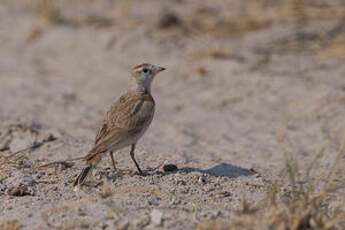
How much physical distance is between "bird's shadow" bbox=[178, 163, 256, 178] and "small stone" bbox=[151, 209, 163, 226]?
4.06 feet

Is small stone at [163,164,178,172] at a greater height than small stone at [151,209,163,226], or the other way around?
small stone at [163,164,178,172]

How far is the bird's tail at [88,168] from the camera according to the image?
4562 millimetres

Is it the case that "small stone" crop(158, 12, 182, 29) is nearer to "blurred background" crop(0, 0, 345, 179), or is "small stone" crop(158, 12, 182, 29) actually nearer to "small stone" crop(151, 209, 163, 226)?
"blurred background" crop(0, 0, 345, 179)

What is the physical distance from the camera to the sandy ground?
4332mm

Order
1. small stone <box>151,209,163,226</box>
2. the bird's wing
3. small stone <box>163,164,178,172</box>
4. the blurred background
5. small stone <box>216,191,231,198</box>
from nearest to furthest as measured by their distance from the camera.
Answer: small stone <box>151,209,163,226</box> → small stone <box>216,191,231,198</box> → the bird's wing → small stone <box>163,164,178,172</box> → the blurred background

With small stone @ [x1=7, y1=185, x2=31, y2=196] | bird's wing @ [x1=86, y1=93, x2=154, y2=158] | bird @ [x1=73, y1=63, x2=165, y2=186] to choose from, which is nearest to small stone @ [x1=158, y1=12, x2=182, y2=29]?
bird @ [x1=73, y1=63, x2=165, y2=186]

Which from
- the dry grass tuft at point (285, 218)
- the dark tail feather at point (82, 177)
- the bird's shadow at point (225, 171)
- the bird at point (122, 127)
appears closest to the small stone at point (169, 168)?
the bird's shadow at point (225, 171)

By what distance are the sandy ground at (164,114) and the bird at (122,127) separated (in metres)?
0.21

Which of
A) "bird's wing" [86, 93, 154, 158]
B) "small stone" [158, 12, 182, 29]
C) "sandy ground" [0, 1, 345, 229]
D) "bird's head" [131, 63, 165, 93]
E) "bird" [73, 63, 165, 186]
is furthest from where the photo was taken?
"small stone" [158, 12, 182, 29]

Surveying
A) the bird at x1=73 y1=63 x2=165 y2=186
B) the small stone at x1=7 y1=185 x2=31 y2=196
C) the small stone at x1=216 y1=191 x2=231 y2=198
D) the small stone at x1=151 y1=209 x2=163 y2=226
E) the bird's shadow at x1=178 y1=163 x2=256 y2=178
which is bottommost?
the small stone at x1=151 y1=209 x2=163 y2=226

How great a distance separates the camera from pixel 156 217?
3877 mm

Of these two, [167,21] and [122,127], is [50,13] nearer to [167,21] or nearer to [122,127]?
[167,21]

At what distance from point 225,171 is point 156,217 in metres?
1.59

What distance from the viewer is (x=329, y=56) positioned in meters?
9.30
